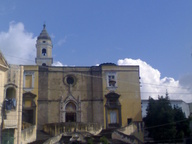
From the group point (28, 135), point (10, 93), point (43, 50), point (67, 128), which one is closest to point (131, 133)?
point (67, 128)

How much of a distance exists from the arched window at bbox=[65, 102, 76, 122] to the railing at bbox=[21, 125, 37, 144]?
9612 mm

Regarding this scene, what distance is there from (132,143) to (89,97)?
11.7 meters

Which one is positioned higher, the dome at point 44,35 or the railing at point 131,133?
the dome at point 44,35

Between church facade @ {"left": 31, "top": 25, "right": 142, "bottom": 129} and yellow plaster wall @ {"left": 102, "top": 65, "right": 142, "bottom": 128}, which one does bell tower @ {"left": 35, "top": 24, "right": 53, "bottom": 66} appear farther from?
yellow plaster wall @ {"left": 102, "top": 65, "right": 142, "bottom": 128}

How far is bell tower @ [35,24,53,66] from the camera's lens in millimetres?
52094

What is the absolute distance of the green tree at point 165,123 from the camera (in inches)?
1336

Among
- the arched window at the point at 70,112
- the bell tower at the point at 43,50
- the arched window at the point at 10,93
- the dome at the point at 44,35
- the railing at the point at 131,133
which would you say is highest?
the dome at the point at 44,35

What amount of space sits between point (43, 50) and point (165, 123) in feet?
91.0

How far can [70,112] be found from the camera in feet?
128

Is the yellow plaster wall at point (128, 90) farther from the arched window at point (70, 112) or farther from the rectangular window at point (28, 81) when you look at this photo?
the rectangular window at point (28, 81)

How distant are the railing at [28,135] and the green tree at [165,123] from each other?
1494cm

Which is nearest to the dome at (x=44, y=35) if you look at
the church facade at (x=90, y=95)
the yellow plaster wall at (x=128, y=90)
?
the church facade at (x=90, y=95)

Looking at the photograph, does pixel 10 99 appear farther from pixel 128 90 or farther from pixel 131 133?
pixel 128 90

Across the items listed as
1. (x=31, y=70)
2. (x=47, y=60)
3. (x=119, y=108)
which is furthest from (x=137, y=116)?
(x=47, y=60)
